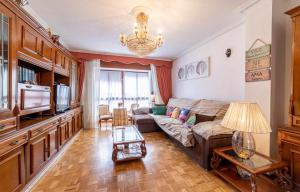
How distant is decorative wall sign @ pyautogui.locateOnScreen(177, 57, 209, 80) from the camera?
3.94 m

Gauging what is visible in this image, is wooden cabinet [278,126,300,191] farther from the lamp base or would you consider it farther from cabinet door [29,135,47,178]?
cabinet door [29,135,47,178]

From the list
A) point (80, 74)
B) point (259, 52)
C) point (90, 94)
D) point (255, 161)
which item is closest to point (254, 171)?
point (255, 161)

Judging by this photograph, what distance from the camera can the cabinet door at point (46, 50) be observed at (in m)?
2.42

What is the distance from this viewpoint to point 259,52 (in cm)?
217

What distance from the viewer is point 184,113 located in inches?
150

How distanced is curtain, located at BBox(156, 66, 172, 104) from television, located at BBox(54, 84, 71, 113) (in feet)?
10.8

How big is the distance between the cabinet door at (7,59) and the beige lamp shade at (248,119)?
2.36 m

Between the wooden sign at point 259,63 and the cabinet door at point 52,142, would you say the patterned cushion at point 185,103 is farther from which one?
the cabinet door at point 52,142

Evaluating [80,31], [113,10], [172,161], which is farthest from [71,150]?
[113,10]

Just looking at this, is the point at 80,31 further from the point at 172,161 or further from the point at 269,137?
the point at 269,137

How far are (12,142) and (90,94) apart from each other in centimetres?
353

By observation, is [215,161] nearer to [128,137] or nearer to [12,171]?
[128,137]

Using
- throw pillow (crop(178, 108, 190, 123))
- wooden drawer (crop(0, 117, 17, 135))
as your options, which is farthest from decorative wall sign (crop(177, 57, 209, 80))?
wooden drawer (crop(0, 117, 17, 135))

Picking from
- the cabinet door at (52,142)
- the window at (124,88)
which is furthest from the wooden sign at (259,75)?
the window at (124,88)
